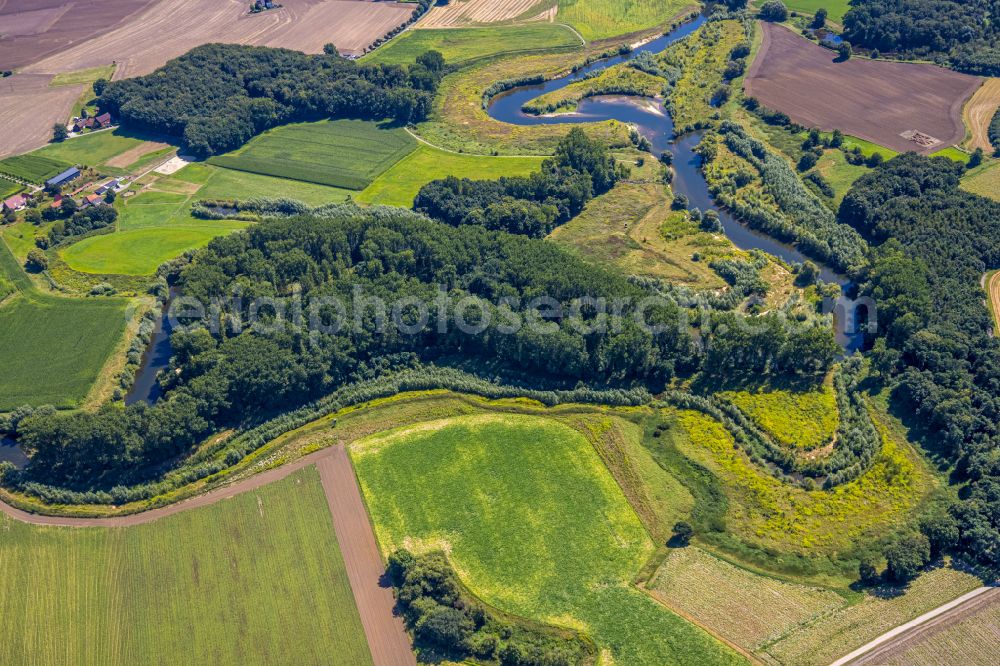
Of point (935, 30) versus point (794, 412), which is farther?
point (935, 30)

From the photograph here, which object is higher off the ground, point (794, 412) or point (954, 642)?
point (794, 412)

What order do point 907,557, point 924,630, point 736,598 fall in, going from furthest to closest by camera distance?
point 736,598
point 907,557
point 924,630

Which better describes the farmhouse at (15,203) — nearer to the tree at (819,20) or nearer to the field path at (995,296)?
the field path at (995,296)

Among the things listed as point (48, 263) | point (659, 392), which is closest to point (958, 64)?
point (659, 392)

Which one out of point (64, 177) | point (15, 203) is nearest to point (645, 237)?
point (64, 177)

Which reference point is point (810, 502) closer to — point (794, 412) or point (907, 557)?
point (907, 557)

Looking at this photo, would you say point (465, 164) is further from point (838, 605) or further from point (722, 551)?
point (838, 605)

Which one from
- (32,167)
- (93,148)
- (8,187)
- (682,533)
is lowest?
(682,533)
